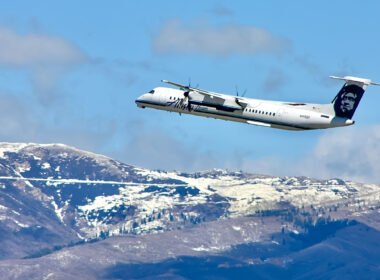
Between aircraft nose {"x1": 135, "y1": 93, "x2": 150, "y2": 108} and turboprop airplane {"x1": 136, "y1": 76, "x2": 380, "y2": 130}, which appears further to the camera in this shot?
aircraft nose {"x1": 135, "y1": 93, "x2": 150, "y2": 108}

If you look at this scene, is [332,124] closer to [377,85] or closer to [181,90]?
[377,85]

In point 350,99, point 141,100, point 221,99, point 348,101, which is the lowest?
point 348,101

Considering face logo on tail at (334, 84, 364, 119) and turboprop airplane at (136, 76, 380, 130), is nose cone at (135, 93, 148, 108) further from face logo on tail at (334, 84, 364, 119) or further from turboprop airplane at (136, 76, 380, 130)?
face logo on tail at (334, 84, 364, 119)

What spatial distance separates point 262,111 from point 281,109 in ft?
9.69

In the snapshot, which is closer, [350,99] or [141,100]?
[350,99]

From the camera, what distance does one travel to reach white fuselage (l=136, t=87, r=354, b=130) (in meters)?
132

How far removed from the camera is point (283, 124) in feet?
437

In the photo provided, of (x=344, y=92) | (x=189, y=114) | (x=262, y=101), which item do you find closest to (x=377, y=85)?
(x=344, y=92)

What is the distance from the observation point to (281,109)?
134 metres

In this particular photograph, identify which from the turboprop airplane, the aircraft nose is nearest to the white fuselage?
the turboprop airplane

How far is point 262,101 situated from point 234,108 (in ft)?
14.9

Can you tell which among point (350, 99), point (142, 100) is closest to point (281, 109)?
point (350, 99)

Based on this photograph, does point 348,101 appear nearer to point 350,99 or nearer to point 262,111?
point 350,99

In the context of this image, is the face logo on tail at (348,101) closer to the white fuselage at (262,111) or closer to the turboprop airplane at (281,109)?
the turboprop airplane at (281,109)
